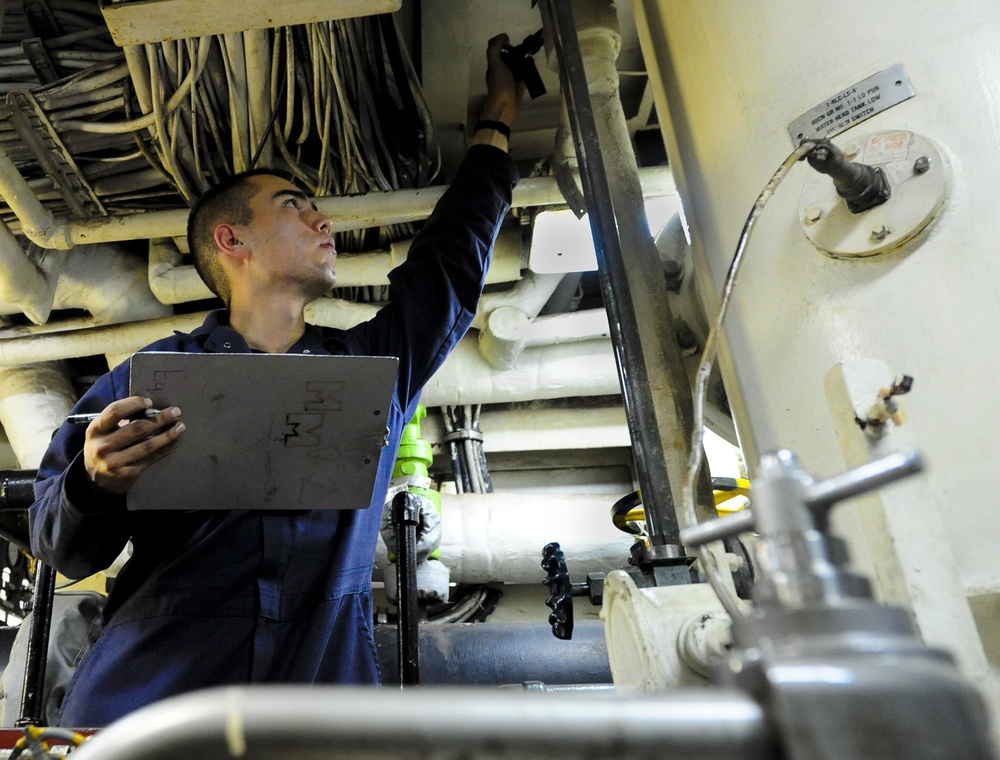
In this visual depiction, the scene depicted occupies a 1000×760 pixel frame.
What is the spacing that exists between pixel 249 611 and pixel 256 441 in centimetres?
27

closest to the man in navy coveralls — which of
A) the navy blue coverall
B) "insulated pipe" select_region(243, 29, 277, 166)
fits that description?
the navy blue coverall

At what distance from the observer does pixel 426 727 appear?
0.86 feet

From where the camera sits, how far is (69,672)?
1722 millimetres

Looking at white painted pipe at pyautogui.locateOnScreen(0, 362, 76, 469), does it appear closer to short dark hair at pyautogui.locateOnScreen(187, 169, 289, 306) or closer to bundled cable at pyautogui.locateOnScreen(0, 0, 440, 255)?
bundled cable at pyautogui.locateOnScreen(0, 0, 440, 255)

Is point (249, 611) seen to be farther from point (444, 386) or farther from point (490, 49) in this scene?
point (444, 386)

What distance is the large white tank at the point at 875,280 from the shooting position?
21.5 inches

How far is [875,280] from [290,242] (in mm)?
1078

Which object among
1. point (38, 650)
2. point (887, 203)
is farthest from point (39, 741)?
point (887, 203)

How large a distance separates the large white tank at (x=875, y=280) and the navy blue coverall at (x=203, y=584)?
26.5 inches

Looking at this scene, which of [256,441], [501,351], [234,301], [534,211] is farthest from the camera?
[501,351]

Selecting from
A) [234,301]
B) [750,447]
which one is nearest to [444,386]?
[234,301]

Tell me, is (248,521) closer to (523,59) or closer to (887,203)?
(887,203)

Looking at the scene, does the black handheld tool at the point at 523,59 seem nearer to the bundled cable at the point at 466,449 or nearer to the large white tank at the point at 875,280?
the large white tank at the point at 875,280

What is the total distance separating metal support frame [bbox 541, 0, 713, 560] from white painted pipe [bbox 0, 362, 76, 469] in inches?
73.8
